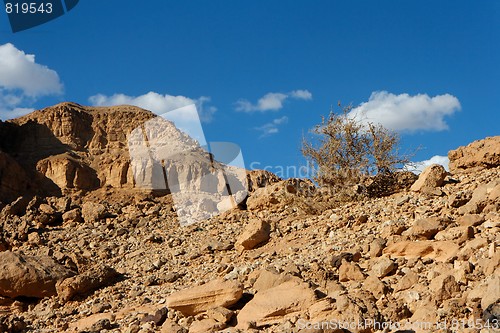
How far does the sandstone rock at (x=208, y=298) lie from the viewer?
6.35 metres

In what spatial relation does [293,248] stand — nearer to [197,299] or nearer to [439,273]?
[197,299]

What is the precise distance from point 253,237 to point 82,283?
2819 mm

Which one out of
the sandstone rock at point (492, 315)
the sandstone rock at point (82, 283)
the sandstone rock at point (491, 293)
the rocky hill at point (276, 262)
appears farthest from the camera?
the sandstone rock at point (82, 283)

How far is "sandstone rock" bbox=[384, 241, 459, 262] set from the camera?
633 centimetres

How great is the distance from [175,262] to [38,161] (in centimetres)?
1694

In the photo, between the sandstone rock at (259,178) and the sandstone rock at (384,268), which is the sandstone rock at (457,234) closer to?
the sandstone rock at (384,268)

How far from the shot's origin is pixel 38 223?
48.6 ft

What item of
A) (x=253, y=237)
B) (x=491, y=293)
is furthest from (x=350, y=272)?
(x=253, y=237)

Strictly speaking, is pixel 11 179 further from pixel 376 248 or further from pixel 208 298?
pixel 376 248

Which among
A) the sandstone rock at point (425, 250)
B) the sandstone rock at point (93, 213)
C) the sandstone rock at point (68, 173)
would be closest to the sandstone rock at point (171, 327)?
the sandstone rock at point (425, 250)

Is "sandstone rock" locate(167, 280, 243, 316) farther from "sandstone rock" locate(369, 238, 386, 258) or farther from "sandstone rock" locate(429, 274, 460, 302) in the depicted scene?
"sandstone rock" locate(429, 274, 460, 302)

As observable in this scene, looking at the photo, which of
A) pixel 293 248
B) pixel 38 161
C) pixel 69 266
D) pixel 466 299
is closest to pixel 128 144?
pixel 38 161

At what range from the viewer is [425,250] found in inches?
261

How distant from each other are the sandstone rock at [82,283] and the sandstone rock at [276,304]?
386cm
